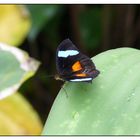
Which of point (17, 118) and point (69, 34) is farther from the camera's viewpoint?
point (69, 34)

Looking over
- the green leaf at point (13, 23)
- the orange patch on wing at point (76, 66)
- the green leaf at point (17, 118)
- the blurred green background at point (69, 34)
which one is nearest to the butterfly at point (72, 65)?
the orange patch on wing at point (76, 66)

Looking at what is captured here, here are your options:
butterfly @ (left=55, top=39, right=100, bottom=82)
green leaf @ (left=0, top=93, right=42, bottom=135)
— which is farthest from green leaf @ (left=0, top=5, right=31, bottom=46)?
butterfly @ (left=55, top=39, right=100, bottom=82)

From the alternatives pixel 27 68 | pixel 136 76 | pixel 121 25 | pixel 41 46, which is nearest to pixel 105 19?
pixel 121 25

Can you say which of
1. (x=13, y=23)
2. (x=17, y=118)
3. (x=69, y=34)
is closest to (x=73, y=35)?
(x=69, y=34)

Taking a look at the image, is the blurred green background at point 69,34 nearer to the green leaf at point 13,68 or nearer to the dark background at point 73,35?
the dark background at point 73,35

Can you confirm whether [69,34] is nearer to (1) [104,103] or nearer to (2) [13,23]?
(2) [13,23]

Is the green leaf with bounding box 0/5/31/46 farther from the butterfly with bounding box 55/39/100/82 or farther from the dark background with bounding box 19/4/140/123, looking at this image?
the butterfly with bounding box 55/39/100/82
